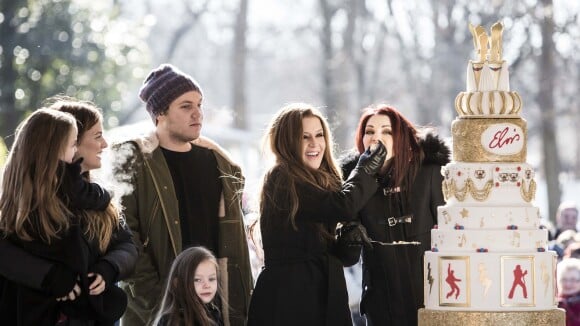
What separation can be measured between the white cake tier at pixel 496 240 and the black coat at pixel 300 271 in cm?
55

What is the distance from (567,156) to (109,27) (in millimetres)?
29196

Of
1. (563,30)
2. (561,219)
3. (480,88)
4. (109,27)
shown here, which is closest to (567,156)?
(563,30)

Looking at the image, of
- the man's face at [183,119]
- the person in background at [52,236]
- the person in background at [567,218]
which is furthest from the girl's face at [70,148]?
the person in background at [567,218]

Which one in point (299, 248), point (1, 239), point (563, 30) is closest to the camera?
point (1, 239)

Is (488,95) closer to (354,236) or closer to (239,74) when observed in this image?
(354,236)

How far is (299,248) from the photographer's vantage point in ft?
25.4

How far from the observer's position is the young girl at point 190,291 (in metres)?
7.67

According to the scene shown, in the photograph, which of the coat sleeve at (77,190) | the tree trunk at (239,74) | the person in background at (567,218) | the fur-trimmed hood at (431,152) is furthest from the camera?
the tree trunk at (239,74)

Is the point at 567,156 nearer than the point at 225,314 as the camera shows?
No

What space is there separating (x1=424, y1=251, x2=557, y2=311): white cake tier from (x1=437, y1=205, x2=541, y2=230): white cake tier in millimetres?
151

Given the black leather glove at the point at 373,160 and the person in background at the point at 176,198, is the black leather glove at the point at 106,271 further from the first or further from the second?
the black leather glove at the point at 373,160

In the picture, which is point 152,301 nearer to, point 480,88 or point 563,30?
point 480,88

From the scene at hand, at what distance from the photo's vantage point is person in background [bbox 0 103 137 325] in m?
6.70

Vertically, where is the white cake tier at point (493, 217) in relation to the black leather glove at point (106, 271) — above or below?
above
